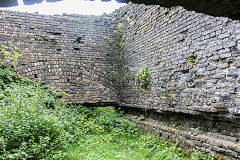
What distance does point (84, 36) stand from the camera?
7949 mm

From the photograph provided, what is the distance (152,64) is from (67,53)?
11.6 ft

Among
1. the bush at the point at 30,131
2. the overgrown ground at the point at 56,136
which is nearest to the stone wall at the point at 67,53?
the overgrown ground at the point at 56,136

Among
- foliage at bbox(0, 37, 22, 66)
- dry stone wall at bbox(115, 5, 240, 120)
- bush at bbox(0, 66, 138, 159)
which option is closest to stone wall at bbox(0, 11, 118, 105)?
foliage at bbox(0, 37, 22, 66)

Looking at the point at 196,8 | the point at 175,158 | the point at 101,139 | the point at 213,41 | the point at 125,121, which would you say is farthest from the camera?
the point at 125,121

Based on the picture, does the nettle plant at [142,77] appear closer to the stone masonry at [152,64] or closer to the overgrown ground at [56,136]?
the stone masonry at [152,64]

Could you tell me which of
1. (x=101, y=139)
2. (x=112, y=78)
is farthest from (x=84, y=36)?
(x=101, y=139)

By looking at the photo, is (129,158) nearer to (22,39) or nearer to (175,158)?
(175,158)

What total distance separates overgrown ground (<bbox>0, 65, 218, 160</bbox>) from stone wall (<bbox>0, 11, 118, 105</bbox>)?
2.06ft

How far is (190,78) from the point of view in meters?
4.23

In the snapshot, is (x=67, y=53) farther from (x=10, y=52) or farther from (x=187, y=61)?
(x=187, y=61)

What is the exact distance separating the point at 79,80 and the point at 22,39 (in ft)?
8.34

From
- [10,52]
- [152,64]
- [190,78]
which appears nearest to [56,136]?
[190,78]

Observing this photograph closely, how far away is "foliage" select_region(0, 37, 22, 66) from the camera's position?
6354 millimetres

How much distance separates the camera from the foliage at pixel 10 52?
20.8 feet
